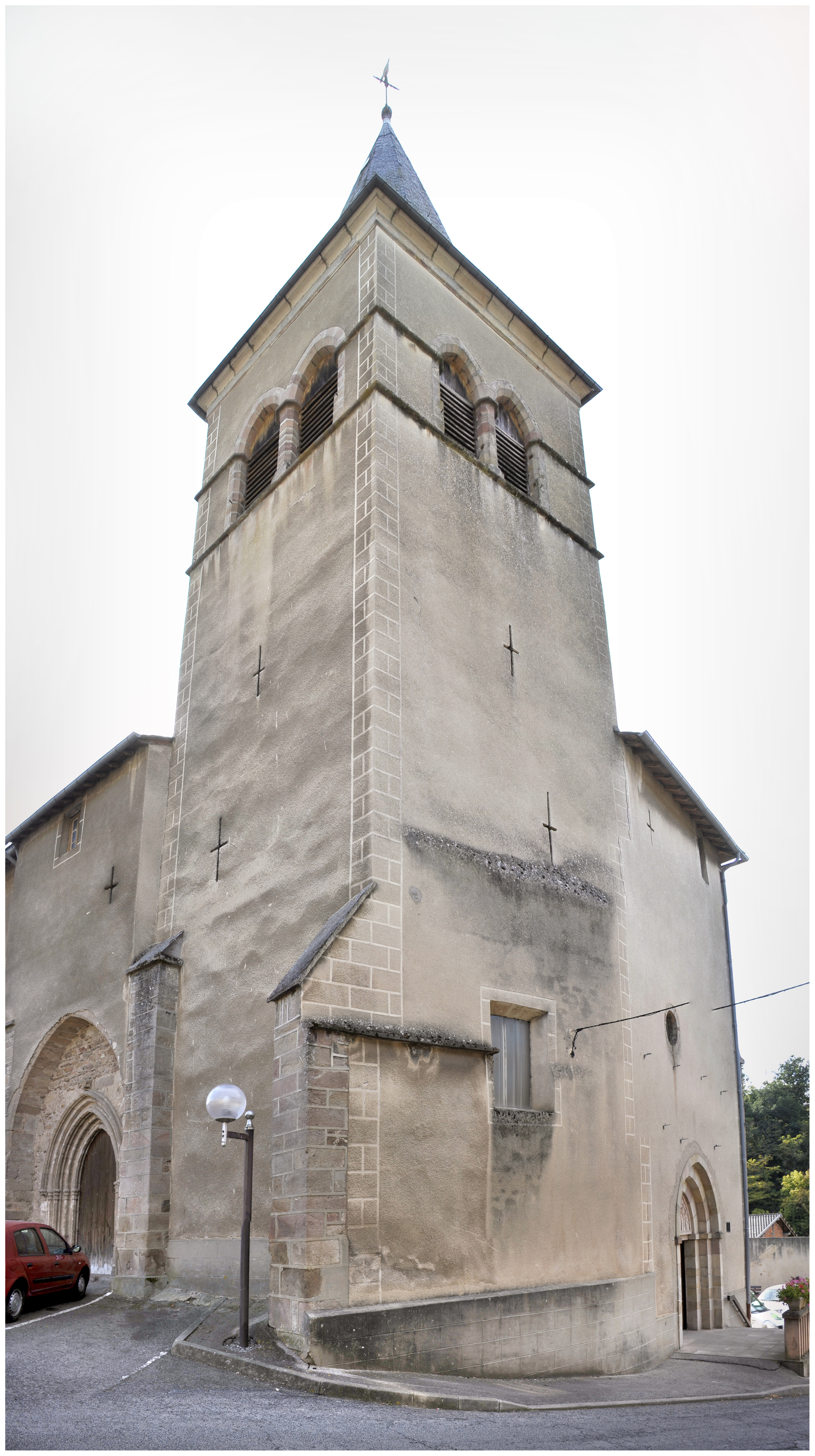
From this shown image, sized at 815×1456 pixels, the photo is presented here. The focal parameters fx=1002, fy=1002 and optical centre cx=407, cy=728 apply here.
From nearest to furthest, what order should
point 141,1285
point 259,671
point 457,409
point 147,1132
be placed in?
point 141,1285 → point 147,1132 → point 259,671 → point 457,409

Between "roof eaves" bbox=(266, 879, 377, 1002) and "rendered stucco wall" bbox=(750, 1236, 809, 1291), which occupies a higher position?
"roof eaves" bbox=(266, 879, 377, 1002)

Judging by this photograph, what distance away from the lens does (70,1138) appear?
13.9 m

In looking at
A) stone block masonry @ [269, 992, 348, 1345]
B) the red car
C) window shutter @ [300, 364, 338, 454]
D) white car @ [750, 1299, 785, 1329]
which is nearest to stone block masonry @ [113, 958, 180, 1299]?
the red car

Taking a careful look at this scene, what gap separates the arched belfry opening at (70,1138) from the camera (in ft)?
43.2

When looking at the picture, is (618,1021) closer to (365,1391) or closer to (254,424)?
(365,1391)

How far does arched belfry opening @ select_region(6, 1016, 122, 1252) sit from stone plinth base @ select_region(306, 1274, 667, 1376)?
18.3ft

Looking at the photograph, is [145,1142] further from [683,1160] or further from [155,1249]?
[683,1160]

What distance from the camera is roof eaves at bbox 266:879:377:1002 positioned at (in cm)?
866

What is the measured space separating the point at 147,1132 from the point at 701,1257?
8547 millimetres

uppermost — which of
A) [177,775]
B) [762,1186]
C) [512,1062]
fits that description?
[177,775]

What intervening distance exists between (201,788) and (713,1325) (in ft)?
34.6

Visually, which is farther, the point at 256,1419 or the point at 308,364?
the point at 308,364

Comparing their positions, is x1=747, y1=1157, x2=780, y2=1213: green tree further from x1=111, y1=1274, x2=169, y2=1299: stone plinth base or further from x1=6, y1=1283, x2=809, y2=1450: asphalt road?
x1=6, y1=1283, x2=809, y2=1450: asphalt road

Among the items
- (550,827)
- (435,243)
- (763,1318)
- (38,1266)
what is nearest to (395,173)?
(435,243)
